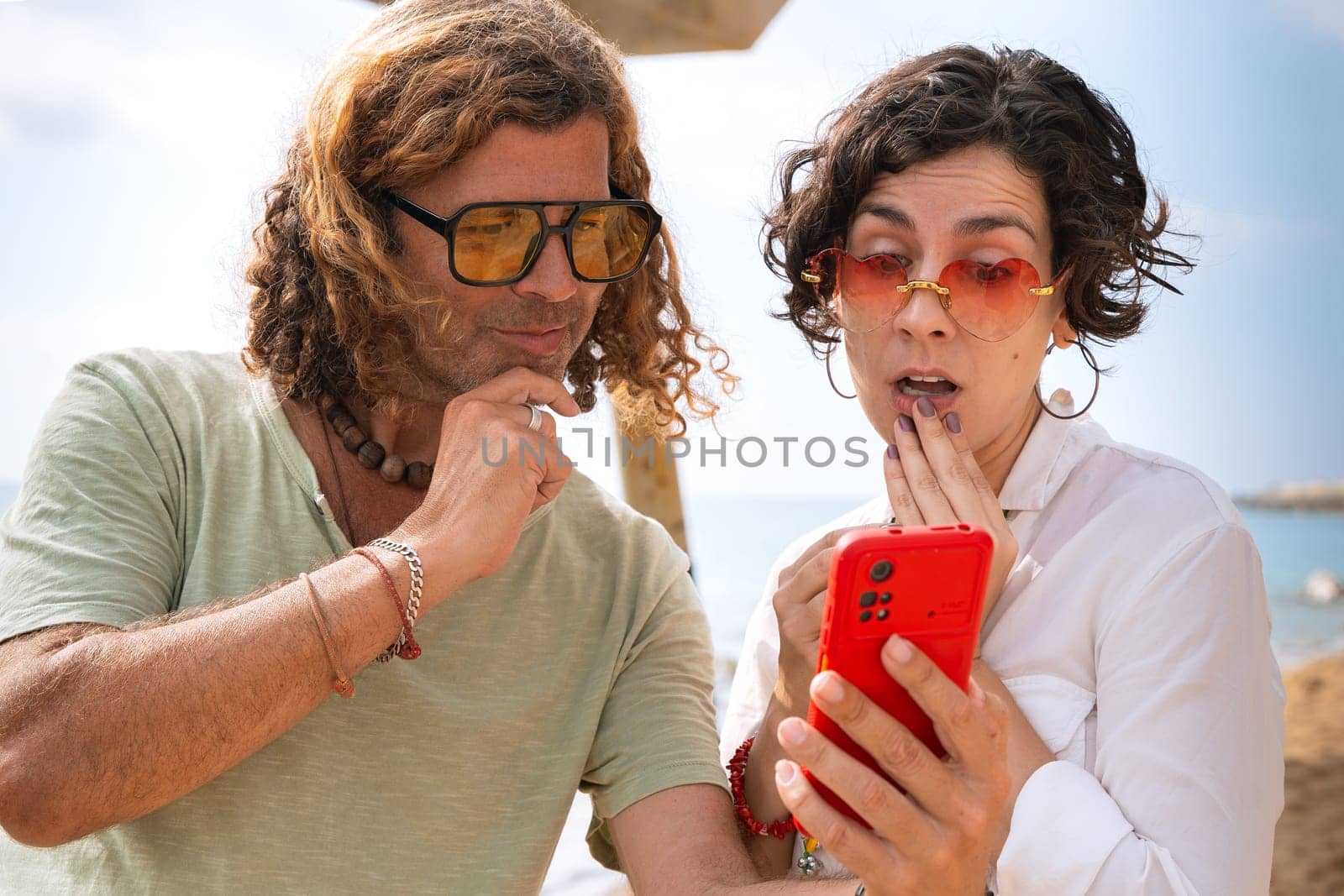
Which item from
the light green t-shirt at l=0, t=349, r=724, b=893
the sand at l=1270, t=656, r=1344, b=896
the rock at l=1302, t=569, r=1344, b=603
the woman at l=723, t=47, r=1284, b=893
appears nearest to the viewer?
the woman at l=723, t=47, r=1284, b=893

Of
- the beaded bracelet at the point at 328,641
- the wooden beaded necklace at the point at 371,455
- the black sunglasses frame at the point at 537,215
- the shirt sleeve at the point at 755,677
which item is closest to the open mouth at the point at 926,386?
the shirt sleeve at the point at 755,677

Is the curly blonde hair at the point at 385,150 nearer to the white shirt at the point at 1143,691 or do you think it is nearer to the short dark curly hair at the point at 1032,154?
the short dark curly hair at the point at 1032,154

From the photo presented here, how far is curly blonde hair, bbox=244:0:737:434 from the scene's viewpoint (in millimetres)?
2297

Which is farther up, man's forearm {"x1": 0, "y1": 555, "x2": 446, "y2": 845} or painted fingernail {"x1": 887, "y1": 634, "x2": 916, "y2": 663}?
painted fingernail {"x1": 887, "y1": 634, "x2": 916, "y2": 663}

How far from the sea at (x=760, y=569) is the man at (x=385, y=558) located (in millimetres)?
418

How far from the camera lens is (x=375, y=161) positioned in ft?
7.66

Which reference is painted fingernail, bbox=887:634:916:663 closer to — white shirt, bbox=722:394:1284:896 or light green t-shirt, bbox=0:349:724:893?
white shirt, bbox=722:394:1284:896

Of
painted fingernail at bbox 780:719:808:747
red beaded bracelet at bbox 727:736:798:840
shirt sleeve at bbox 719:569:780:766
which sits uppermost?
painted fingernail at bbox 780:719:808:747

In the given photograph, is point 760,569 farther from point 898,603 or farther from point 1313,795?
point 898,603

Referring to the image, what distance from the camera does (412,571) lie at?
6.10 ft

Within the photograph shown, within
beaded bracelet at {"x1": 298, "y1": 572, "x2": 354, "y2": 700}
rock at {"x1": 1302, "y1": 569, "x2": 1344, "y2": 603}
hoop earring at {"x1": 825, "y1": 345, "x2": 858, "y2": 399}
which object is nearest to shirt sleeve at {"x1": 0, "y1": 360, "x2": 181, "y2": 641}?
beaded bracelet at {"x1": 298, "y1": 572, "x2": 354, "y2": 700}

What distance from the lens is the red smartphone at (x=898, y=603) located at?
141 cm

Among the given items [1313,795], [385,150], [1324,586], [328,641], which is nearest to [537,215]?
[385,150]

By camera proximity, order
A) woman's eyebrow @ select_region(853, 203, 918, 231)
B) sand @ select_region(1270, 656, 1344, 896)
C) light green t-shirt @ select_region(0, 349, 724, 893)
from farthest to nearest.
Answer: sand @ select_region(1270, 656, 1344, 896) < woman's eyebrow @ select_region(853, 203, 918, 231) < light green t-shirt @ select_region(0, 349, 724, 893)
